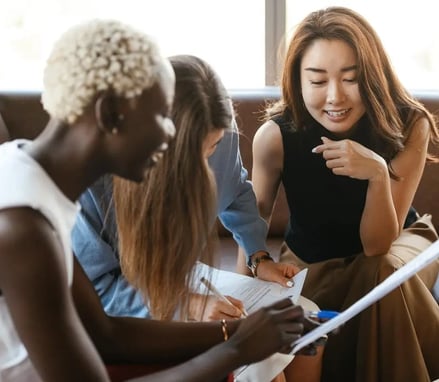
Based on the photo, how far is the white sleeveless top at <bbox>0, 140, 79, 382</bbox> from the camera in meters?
1.04

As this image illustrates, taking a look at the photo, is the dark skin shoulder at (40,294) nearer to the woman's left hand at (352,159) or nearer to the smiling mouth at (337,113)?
the woman's left hand at (352,159)

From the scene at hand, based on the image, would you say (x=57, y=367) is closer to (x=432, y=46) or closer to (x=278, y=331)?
(x=278, y=331)

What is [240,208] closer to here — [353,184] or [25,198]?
[353,184]

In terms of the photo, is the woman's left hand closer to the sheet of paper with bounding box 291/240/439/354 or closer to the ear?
the sheet of paper with bounding box 291/240/439/354

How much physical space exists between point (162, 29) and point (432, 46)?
969mm

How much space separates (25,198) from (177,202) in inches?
15.0

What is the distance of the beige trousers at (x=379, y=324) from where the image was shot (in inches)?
72.3

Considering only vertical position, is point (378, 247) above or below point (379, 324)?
above

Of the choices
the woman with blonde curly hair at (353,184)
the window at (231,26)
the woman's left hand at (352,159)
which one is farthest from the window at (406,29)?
the woman's left hand at (352,159)

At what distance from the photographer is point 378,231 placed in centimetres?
188

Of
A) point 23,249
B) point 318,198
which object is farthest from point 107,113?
point 318,198

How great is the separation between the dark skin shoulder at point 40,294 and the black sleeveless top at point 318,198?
105 centimetres

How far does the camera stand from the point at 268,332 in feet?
4.04

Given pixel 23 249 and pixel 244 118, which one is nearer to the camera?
pixel 23 249
